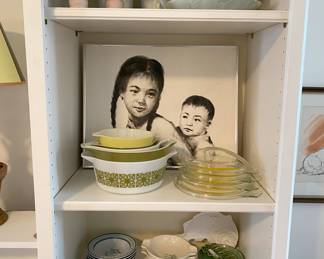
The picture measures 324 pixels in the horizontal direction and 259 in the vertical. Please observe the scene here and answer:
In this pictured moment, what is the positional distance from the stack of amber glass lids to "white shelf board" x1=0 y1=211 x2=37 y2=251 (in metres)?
0.43

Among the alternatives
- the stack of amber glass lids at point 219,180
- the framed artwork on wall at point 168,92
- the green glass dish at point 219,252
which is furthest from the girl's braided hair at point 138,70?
the green glass dish at point 219,252

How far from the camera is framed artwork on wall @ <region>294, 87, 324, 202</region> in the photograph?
1160 mm

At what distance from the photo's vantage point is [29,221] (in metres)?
1.08

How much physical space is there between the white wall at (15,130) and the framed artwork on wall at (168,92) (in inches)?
8.9

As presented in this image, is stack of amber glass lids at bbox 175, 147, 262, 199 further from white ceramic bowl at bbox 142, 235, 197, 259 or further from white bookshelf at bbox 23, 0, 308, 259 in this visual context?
white ceramic bowl at bbox 142, 235, 197, 259


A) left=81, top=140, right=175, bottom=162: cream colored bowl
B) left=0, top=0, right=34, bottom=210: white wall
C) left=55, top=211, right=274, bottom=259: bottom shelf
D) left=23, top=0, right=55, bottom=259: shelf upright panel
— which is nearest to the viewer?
left=23, top=0, right=55, bottom=259: shelf upright panel

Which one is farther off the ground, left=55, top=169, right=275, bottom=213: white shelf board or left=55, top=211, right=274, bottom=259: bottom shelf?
left=55, top=169, right=275, bottom=213: white shelf board

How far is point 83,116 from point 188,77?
0.35m

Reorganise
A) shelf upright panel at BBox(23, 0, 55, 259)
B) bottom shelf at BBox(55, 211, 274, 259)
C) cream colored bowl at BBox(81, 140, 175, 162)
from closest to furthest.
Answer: shelf upright panel at BBox(23, 0, 55, 259), cream colored bowl at BBox(81, 140, 175, 162), bottom shelf at BBox(55, 211, 274, 259)

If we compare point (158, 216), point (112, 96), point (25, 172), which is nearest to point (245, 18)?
point (112, 96)

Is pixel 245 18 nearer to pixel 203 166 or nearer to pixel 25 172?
pixel 203 166

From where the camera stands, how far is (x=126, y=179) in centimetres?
88

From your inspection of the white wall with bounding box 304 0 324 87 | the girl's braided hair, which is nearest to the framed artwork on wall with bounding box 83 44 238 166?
the girl's braided hair

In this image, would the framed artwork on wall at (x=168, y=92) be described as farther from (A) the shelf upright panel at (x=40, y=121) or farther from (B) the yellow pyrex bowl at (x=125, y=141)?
(A) the shelf upright panel at (x=40, y=121)
